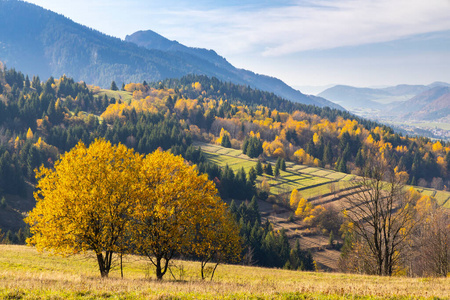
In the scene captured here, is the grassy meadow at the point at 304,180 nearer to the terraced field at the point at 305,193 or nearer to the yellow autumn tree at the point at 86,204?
the terraced field at the point at 305,193

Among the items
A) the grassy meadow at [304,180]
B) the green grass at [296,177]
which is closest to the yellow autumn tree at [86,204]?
the grassy meadow at [304,180]

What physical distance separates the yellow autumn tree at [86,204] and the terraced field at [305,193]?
93.7 metres

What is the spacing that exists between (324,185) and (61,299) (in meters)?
158

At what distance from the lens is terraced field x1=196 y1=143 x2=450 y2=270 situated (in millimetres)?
117750

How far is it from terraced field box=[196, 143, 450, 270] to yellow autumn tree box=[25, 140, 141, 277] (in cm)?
9373

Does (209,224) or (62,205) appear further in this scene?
(209,224)

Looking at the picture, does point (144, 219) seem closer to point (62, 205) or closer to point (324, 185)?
point (62, 205)

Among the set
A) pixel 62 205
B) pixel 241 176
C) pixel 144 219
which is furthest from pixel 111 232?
pixel 241 176

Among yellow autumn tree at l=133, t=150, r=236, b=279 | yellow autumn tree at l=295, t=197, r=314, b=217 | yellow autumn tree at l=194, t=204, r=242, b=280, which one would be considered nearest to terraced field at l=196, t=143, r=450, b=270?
yellow autumn tree at l=295, t=197, r=314, b=217

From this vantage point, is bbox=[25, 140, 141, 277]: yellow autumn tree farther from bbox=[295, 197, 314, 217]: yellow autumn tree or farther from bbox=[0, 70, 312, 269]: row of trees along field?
bbox=[295, 197, 314, 217]: yellow autumn tree

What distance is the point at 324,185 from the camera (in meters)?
162

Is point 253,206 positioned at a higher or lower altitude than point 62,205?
lower

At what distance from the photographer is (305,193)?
15100cm

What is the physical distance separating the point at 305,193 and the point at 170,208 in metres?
132
